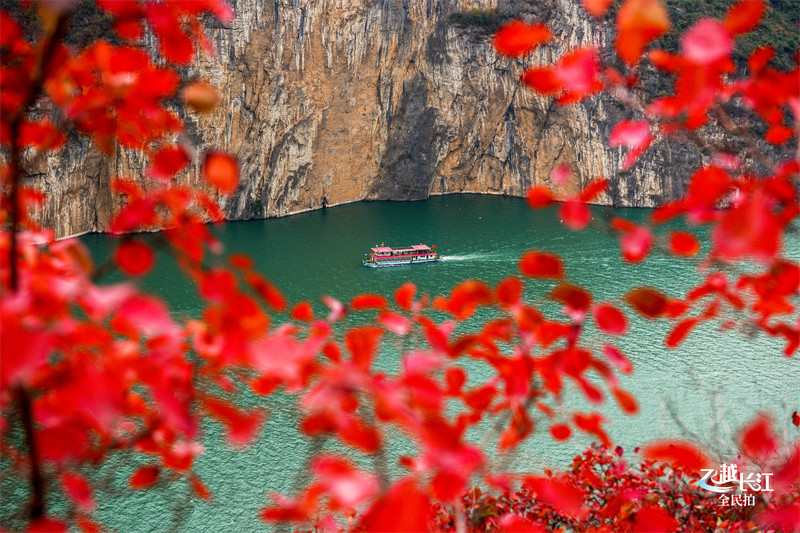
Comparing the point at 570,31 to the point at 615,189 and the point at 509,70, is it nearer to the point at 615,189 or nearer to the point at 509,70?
the point at 509,70

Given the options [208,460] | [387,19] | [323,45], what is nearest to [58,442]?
[208,460]

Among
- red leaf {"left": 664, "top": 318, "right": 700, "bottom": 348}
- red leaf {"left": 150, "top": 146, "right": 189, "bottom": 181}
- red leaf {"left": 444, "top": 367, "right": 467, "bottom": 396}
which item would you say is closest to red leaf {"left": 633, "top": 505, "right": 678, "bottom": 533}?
red leaf {"left": 664, "top": 318, "right": 700, "bottom": 348}

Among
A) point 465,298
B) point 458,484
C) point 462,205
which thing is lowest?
point 458,484

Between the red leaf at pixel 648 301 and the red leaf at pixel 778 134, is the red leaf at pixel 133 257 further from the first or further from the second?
the red leaf at pixel 778 134

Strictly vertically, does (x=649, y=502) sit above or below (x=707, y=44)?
below

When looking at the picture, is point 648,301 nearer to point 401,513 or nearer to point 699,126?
point 699,126

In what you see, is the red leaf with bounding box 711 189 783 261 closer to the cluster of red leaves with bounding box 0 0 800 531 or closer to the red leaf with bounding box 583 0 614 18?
the cluster of red leaves with bounding box 0 0 800 531

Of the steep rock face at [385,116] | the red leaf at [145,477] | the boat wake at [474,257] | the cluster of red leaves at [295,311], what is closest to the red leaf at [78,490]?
the cluster of red leaves at [295,311]

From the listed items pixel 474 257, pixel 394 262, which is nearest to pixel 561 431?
pixel 394 262
